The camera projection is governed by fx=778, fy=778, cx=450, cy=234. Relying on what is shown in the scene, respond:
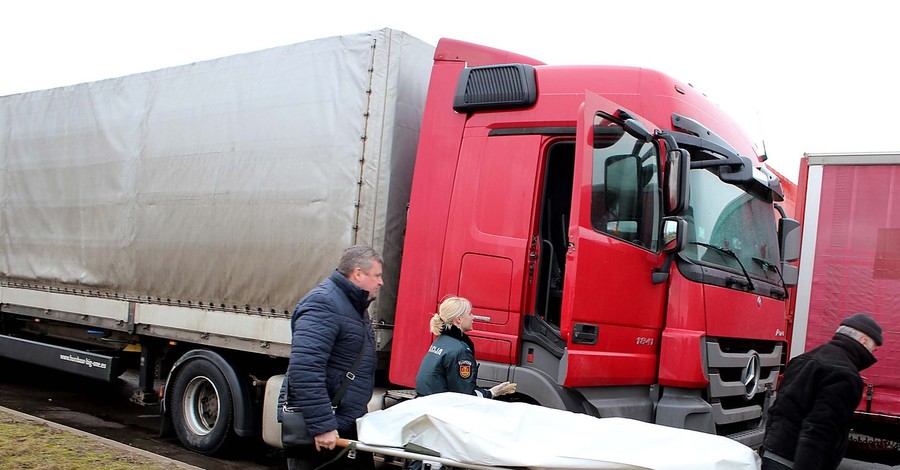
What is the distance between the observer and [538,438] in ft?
11.6

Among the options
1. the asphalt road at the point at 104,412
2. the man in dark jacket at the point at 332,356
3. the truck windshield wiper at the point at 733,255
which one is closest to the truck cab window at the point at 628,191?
the truck windshield wiper at the point at 733,255

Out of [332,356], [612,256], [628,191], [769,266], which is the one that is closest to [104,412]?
[332,356]

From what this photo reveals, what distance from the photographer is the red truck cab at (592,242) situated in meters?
4.82

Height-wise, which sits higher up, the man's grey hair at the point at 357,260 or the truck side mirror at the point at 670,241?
the truck side mirror at the point at 670,241

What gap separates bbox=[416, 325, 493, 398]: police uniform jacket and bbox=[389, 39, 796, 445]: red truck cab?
498mm

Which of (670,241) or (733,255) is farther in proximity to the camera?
(733,255)

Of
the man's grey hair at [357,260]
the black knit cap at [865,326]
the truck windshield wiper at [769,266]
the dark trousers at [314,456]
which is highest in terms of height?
the truck windshield wiper at [769,266]

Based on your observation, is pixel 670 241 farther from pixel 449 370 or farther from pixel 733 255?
pixel 449 370

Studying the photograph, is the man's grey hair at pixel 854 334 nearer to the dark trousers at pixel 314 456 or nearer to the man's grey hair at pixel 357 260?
the man's grey hair at pixel 357 260

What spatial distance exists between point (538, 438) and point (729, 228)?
264cm

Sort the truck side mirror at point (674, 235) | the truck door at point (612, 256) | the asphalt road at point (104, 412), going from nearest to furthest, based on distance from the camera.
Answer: the truck door at point (612, 256) → the truck side mirror at point (674, 235) → the asphalt road at point (104, 412)

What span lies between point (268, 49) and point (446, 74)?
6.53ft

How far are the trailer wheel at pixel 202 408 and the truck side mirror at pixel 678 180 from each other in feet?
13.3

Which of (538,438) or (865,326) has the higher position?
(865,326)
